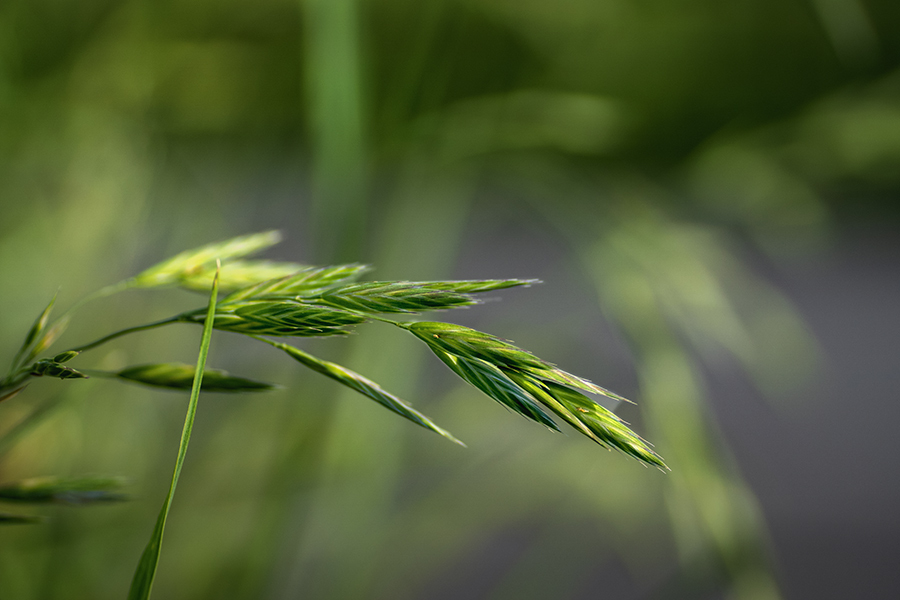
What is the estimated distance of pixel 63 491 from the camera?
3.1 inches

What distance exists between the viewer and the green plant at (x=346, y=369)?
0.06 m

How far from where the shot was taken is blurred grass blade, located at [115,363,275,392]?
0.07 metres

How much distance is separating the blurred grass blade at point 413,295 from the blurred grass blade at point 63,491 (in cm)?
5

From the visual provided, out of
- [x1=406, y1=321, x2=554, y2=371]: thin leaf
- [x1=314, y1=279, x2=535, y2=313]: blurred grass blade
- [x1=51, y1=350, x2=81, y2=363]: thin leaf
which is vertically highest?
[x1=314, y1=279, x2=535, y2=313]: blurred grass blade

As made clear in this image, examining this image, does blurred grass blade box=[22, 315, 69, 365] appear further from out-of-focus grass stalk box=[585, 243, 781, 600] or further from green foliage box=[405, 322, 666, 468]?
out-of-focus grass stalk box=[585, 243, 781, 600]

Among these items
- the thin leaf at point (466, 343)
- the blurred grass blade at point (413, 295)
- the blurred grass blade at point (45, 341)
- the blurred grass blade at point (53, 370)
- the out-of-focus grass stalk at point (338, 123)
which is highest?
the out-of-focus grass stalk at point (338, 123)

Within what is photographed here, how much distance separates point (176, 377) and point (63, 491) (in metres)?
0.02

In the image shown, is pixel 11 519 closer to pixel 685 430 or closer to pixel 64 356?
→ pixel 64 356

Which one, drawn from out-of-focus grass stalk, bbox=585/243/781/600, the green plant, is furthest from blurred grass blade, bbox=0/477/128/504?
out-of-focus grass stalk, bbox=585/243/781/600

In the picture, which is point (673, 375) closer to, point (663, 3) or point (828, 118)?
point (828, 118)

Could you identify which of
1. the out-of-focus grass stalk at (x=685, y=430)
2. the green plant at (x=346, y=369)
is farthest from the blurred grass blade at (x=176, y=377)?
the out-of-focus grass stalk at (x=685, y=430)

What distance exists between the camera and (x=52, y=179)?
35 centimetres

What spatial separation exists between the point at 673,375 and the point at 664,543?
15.4 inches

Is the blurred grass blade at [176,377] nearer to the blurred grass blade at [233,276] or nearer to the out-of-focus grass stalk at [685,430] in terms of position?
the blurred grass blade at [233,276]
